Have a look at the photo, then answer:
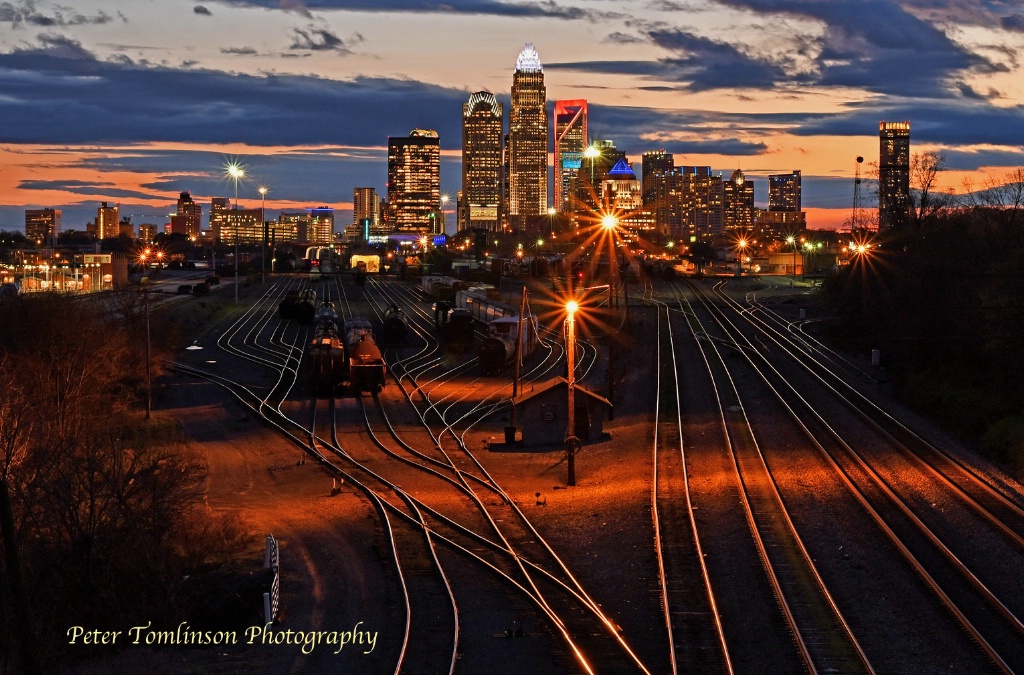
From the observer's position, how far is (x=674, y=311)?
246ft

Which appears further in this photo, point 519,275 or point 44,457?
point 519,275

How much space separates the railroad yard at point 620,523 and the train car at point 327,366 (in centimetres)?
10

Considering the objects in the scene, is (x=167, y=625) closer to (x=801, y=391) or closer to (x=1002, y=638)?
(x=1002, y=638)

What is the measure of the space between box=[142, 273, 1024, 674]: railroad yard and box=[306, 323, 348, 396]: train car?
101mm

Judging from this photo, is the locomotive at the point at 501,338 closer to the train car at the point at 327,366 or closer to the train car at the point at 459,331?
the train car at the point at 459,331

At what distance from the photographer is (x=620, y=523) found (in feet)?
76.0

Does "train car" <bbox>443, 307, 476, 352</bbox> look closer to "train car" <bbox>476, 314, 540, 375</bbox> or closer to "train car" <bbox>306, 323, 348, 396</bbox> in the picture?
"train car" <bbox>476, 314, 540, 375</bbox>

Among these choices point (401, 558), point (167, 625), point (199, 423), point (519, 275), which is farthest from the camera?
point (519, 275)

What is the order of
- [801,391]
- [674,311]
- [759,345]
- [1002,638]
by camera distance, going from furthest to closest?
[674,311]
[759,345]
[801,391]
[1002,638]

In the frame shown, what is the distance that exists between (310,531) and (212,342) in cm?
4163

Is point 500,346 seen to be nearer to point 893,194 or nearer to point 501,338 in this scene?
point 501,338

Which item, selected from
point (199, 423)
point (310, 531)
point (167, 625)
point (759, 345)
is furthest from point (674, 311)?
point (167, 625)

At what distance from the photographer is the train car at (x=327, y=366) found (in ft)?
142

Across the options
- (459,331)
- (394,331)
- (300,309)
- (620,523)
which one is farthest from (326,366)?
(300,309)
